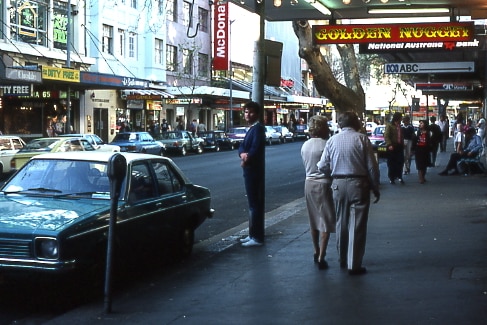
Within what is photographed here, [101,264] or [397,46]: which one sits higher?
[397,46]

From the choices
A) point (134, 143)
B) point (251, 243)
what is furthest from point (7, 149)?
point (251, 243)

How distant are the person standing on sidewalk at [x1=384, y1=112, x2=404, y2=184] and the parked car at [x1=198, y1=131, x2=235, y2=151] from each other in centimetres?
2737

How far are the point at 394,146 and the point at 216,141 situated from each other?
28.8 meters

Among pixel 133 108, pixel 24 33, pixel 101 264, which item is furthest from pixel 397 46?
pixel 133 108

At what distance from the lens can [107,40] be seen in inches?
1754

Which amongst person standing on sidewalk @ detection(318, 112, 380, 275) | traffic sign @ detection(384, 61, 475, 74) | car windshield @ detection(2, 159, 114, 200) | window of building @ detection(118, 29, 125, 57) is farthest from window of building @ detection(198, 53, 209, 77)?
person standing on sidewalk @ detection(318, 112, 380, 275)

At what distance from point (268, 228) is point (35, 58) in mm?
27979

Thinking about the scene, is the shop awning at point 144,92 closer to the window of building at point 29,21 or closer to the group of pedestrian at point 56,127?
the group of pedestrian at point 56,127

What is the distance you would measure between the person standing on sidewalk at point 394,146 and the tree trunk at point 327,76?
34.4 inches

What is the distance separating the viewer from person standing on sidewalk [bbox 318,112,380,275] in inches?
327

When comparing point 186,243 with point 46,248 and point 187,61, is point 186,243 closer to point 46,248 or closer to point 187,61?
point 46,248

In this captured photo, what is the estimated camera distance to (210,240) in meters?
11.6

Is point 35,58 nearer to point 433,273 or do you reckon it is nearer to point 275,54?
point 275,54

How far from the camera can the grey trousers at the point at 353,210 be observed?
27.2ft
